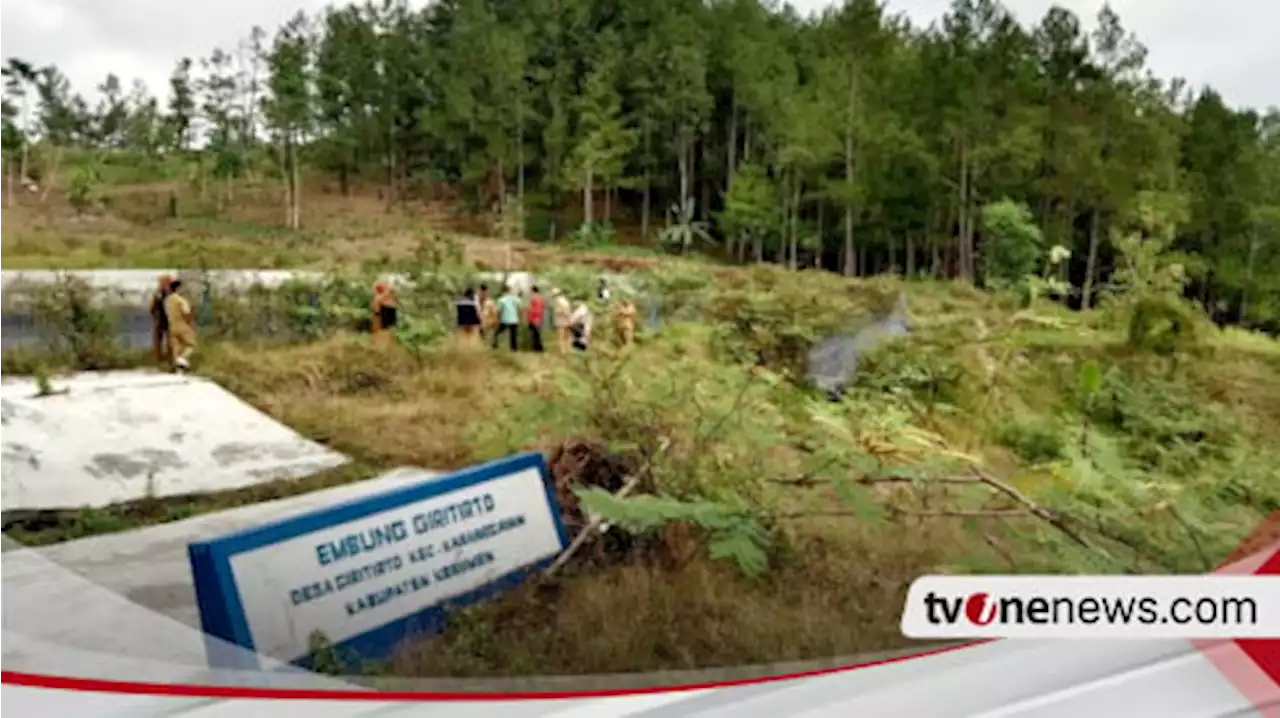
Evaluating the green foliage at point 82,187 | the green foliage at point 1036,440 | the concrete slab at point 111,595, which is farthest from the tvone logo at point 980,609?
the green foliage at point 82,187

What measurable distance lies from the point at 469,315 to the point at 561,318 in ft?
0.29

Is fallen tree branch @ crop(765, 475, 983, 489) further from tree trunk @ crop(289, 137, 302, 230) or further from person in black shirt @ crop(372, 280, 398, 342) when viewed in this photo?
tree trunk @ crop(289, 137, 302, 230)

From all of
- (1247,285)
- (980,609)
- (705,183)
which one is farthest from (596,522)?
(1247,285)

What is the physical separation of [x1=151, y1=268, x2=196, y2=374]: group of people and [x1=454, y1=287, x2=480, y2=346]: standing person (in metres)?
0.22

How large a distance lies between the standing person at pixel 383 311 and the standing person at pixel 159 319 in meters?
0.17

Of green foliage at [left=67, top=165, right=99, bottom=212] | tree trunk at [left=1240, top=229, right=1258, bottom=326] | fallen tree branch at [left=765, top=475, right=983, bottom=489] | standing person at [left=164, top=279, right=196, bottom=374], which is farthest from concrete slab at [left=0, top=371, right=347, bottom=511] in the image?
tree trunk at [left=1240, top=229, right=1258, bottom=326]

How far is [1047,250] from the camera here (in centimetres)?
131

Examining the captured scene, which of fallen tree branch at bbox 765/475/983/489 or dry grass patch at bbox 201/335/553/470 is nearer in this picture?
dry grass patch at bbox 201/335/553/470

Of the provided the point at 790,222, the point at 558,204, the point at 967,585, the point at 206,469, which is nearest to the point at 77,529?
the point at 206,469

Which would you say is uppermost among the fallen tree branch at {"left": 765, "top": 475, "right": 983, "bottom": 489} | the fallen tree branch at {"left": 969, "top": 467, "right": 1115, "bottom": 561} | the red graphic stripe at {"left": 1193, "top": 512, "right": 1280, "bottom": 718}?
the fallen tree branch at {"left": 765, "top": 475, "right": 983, "bottom": 489}

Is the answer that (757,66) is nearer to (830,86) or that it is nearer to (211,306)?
(830,86)

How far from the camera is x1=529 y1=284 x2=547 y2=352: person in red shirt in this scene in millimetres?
1147

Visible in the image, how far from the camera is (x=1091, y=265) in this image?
1.34 metres

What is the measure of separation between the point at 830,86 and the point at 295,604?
664 mm
